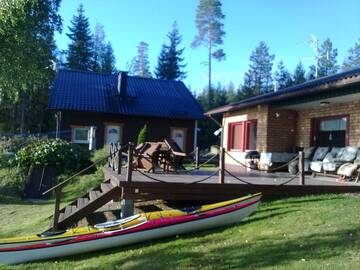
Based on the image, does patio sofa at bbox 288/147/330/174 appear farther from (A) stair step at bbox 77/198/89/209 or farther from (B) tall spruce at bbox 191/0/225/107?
(B) tall spruce at bbox 191/0/225/107

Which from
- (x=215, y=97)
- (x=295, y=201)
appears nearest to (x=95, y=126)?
(x=295, y=201)

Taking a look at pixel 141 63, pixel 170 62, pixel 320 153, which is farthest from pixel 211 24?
pixel 320 153

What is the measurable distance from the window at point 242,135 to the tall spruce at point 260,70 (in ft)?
141

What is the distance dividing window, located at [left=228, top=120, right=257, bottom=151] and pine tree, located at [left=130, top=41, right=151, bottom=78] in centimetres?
4560

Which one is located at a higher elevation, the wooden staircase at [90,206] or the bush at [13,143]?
the bush at [13,143]

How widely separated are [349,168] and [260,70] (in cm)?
5317

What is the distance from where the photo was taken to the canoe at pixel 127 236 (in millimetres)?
6953

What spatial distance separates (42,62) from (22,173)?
18.7 ft

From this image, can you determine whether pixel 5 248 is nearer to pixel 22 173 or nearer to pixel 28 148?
pixel 22 173

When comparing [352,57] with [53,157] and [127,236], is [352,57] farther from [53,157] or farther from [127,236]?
[127,236]

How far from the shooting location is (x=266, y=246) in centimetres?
599

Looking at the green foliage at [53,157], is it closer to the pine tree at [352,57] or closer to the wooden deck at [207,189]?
the wooden deck at [207,189]

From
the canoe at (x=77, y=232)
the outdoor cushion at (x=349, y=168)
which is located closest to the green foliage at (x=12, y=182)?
the canoe at (x=77, y=232)

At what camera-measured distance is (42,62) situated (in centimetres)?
1869
